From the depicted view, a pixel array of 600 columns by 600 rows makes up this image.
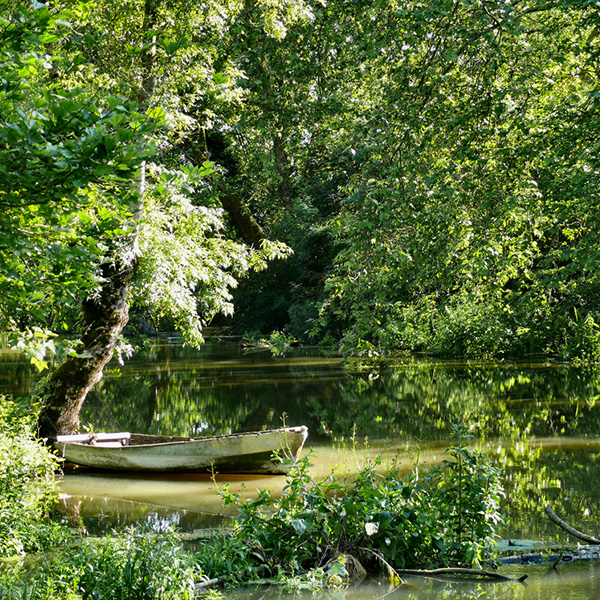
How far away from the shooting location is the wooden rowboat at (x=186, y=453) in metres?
10.8

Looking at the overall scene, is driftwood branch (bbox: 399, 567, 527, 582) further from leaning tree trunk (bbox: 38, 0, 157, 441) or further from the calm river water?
leaning tree trunk (bbox: 38, 0, 157, 441)

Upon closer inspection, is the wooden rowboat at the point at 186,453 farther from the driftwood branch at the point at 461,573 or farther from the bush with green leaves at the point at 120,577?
the bush with green leaves at the point at 120,577

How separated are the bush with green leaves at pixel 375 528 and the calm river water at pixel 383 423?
356 millimetres

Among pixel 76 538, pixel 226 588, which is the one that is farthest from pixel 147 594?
pixel 76 538

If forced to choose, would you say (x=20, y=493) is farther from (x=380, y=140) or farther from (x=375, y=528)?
(x=380, y=140)

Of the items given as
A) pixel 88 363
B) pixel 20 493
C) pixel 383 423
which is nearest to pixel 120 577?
pixel 20 493

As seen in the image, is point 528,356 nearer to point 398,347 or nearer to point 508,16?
point 398,347

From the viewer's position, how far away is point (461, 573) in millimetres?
5898

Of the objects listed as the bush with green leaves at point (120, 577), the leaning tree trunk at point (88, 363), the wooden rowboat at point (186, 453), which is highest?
the leaning tree trunk at point (88, 363)

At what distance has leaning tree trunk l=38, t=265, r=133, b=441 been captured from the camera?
1155cm

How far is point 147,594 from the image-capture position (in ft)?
15.1

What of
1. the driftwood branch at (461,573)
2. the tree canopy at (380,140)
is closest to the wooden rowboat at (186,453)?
the tree canopy at (380,140)

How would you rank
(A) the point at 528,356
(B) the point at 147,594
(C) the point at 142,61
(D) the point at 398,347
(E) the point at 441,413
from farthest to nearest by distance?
(D) the point at 398,347 → (A) the point at 528,356 → (E) the point at 441,413 → (C) the point at 142,61 → (B) the point at 147,594

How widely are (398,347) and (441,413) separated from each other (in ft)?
42.7
